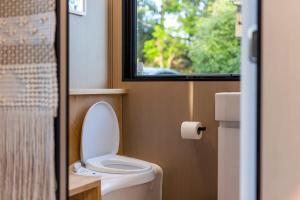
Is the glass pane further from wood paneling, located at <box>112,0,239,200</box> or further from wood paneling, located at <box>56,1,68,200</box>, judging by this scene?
wood paneling, located at <box>56,1,68,200</box>

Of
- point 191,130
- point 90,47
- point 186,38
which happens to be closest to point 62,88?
point 191,130

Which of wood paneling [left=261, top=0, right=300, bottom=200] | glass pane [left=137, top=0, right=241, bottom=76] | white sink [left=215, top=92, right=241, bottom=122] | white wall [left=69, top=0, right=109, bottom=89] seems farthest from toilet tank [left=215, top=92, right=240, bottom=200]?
white wall [left=69, top=0, right=109, bottom=89]

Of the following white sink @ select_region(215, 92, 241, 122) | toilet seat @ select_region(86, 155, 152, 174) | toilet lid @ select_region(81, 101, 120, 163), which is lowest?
toilet seat @ select_region(86, 155, 152, 174)

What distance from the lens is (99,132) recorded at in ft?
8.01

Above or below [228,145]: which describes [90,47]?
above

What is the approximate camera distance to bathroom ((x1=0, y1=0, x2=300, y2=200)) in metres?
1.09

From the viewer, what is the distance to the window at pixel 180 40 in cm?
229

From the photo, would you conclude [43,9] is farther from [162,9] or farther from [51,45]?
[162,9]

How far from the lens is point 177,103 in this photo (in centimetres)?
248

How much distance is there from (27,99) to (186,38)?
1389mm

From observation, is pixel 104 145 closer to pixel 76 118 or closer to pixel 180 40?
pixel 76 118

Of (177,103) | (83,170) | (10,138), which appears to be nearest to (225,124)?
(177,103)

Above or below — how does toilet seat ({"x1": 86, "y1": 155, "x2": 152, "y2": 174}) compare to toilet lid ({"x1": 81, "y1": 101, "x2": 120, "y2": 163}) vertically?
below

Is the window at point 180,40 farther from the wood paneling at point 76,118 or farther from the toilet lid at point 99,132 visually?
the wood paneling at point 76,118
